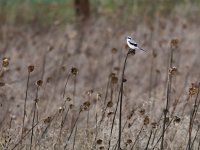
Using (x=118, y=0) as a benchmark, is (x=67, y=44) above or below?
below

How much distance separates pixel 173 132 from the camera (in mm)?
4852

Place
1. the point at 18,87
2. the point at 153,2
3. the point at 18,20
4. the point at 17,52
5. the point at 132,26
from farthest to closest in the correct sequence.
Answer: the point at 153,2 < the point at 18,20 < the point at 132,26 < the point at 17,52 < the point at 18,87

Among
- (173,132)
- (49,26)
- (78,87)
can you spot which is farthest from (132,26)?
(173,132)

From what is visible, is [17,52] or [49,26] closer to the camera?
[17,52]

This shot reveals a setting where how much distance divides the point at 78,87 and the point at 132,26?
3.16m

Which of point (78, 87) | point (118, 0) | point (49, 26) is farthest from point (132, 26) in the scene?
point (78, 87)

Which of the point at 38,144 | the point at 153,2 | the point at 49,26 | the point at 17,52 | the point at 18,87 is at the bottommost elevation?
the point at 38,144

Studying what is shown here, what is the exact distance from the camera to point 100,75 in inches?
315

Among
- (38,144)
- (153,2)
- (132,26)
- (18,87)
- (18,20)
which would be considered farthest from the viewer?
(153,2)

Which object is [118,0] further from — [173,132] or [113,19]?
[173,132]

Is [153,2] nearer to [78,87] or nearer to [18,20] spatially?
[18,20]

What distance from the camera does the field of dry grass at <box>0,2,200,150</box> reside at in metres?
5.05

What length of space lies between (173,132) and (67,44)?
4.48m

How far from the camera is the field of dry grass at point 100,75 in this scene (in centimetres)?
505
